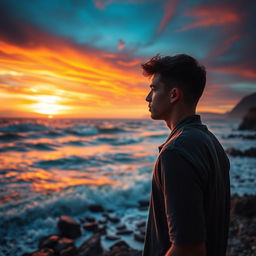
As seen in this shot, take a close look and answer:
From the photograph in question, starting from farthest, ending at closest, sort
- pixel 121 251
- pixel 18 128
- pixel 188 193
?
pixel 18 128 → pixel 121 251 → pixel 188 193

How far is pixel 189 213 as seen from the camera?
4.03ft

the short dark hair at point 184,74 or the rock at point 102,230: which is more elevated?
the short dark hair at point 184,74

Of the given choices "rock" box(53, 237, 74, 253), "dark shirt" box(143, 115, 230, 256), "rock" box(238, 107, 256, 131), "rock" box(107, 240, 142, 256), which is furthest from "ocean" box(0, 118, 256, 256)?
"rock" box(238, 107, 256, 131)

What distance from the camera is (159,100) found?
1.75m

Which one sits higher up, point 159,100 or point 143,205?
point 159,100

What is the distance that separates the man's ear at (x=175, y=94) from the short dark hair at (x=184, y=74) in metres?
0.03

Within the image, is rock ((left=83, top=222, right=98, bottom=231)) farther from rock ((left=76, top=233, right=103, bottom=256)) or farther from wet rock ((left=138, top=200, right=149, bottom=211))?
wet rock ((left=138, top=200, right=149, bottom=211))

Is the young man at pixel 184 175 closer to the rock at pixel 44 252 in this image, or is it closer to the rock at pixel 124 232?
the rock at pixel 44 252

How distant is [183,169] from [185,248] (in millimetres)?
442

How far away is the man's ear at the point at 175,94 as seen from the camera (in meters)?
1.66

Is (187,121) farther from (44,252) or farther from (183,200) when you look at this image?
(44,252)

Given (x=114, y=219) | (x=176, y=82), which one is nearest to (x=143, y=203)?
(x=114, y=219)

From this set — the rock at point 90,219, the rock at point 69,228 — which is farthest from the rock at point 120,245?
the rock at point 90,219

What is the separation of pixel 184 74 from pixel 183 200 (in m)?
0.91
